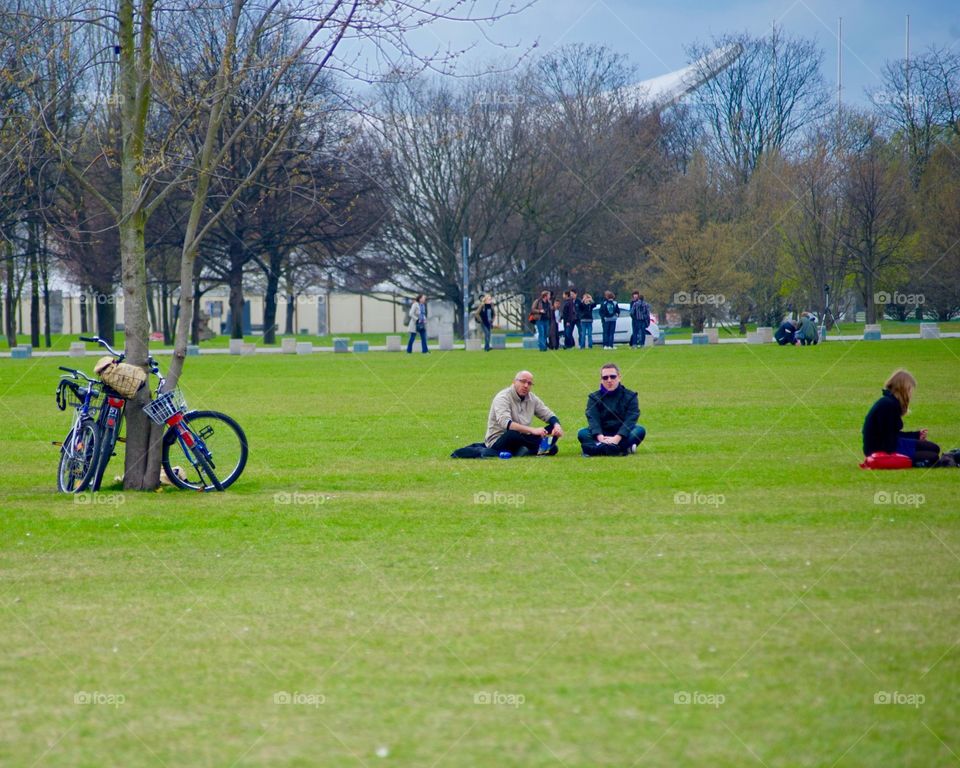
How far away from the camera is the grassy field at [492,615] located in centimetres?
531

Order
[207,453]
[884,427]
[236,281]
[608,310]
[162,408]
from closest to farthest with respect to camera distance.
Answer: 1. [162,408]
2. [207,453]
3. [884,427]
4. [608,310]
5. [236,281]

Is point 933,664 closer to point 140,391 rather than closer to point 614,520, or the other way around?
point 614,520

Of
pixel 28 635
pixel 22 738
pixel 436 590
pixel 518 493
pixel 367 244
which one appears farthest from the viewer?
pixel 367 244

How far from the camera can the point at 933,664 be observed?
20.0 feet

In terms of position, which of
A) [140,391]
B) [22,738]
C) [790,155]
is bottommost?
[22,738]

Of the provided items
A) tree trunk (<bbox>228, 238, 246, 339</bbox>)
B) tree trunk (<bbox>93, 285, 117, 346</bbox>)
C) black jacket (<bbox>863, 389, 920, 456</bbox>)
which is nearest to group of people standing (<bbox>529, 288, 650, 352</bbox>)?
tree trunk (<bbox>228, 238, 246, 339</bbox>)

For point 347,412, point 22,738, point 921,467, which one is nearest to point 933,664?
point 22,738

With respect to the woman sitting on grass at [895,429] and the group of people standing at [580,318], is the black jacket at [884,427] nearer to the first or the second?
the woman sitting on grass at [895,429]

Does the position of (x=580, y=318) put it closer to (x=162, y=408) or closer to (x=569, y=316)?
(x=569, y=316)

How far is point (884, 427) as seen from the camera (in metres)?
13.5

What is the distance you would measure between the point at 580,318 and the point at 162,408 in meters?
37.0

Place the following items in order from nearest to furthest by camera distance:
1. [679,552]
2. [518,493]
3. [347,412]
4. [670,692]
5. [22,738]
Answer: [22,738] → [670,692] → [679,552] → [518,493] → [347,412]

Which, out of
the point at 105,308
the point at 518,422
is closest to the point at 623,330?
the point at 105,308

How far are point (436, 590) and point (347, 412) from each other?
48.3 feet
